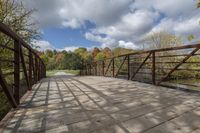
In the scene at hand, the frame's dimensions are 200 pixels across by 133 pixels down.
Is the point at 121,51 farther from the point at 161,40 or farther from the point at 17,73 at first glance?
the point at 17,73

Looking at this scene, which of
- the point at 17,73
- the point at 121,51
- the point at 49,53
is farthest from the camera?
the point at 49,53

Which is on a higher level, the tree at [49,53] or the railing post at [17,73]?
the tree at [49,53]

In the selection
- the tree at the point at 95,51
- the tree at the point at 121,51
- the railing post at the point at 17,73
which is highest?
the tree at the point at 95,51

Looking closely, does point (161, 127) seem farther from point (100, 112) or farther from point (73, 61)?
point (73, 61)

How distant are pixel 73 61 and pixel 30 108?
91.5 feet

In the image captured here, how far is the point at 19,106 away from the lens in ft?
7.15

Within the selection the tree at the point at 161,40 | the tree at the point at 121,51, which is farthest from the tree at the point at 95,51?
the tree at the point at 161,40

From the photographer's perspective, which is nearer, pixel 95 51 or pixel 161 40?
pixel 161 40

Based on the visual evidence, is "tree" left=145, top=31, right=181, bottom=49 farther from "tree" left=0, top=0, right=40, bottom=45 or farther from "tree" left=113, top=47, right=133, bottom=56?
"tree" left=0, top=0, right=40, bottom=45

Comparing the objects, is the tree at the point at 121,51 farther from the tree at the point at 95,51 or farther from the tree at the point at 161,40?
the tree at the point at 95,51

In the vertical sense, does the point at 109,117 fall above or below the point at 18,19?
below

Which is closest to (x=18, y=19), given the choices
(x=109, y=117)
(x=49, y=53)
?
(x=109, y=117)

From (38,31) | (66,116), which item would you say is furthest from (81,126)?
(38,31)

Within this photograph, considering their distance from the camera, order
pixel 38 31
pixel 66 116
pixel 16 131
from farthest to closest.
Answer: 1. pixel 38 31
2. pixel 66 116
3. pixel 16 131
